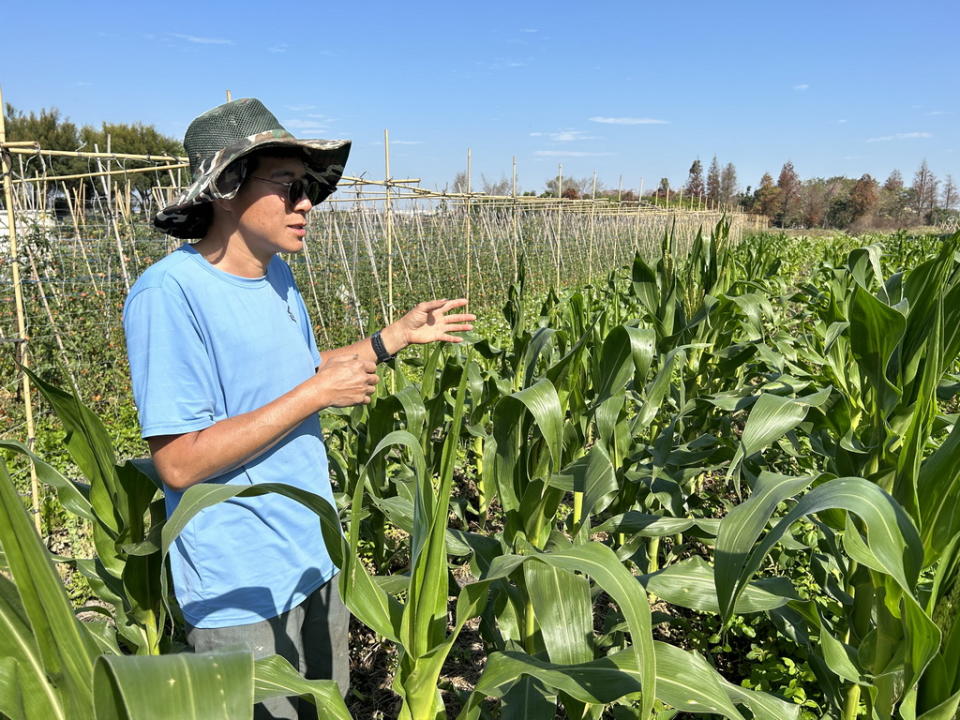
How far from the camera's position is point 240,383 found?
148cm

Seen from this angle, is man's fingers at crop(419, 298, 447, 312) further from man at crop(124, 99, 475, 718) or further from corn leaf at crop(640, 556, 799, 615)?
corn leaf at crop(640, 556, 799, 615)

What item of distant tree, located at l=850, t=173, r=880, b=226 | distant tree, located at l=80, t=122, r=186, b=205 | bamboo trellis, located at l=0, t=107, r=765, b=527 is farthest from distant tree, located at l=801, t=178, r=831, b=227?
distant tree, located at l=80, t=122, r=186, b=205

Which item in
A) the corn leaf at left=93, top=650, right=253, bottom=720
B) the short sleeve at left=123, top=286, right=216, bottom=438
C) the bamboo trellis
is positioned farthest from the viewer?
the bamboo trellis

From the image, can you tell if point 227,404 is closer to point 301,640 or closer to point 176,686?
point 301,640

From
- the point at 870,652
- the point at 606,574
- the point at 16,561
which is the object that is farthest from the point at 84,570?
the point at 870,652

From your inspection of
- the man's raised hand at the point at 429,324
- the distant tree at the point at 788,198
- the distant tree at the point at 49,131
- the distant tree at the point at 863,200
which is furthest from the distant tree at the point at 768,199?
the man's raised hand at the point at 429,324

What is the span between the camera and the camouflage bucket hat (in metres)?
1.40

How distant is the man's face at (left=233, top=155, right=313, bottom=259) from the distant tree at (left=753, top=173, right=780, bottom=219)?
62740mm

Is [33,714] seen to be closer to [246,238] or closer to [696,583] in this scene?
[246,238]

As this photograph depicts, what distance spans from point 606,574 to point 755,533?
0.78 feet

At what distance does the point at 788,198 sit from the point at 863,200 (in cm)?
654

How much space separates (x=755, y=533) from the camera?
929 mm

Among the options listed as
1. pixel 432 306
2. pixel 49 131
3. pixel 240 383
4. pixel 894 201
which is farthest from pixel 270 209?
pixel 894 201

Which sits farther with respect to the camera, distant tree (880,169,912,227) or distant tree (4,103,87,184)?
distant tree (880,169,912,227)
